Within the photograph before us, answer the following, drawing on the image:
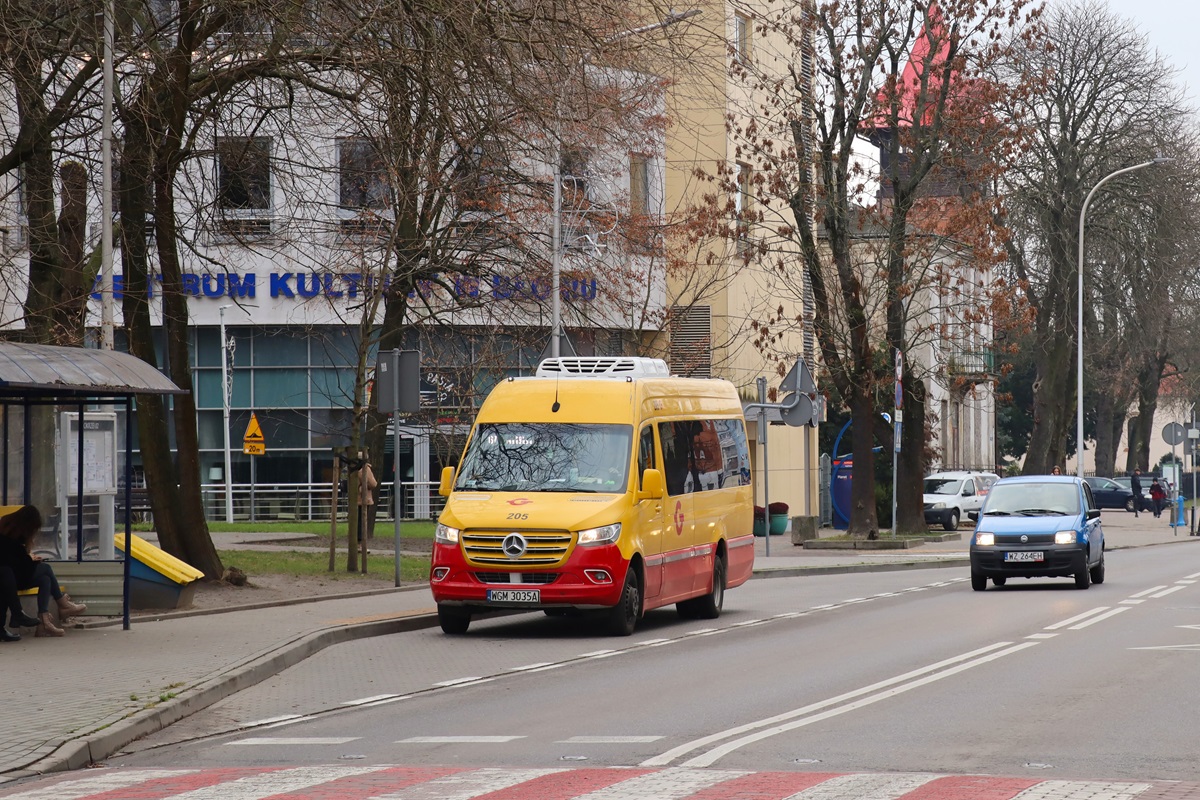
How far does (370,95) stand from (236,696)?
6516 millimetres

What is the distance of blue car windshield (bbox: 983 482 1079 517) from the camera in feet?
83.9

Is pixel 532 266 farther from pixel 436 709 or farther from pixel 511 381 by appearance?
pixel 436 709

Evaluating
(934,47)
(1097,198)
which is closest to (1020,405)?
(1097,198)

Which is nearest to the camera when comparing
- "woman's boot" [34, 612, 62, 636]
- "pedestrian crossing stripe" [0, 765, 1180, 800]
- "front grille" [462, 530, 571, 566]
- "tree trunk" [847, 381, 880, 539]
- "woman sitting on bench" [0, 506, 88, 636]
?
"pedestrian crossing stripe" [0, 765, 1180, 800]

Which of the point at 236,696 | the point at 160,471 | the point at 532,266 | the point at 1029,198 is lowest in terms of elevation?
the point at 236,696

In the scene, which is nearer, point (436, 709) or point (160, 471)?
point (436, 709)

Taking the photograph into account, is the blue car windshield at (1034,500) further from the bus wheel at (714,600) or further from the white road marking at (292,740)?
the white road marking at (292,740)

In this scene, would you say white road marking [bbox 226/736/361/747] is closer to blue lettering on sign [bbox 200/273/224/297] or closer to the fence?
blue lettering on sign [bbox 200/273/224/297]

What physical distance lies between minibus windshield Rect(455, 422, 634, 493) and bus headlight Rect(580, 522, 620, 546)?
2.05 ft

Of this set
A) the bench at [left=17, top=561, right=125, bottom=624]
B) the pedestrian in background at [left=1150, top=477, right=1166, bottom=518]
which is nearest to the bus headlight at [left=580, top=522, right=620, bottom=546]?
the bench at [left=17, top=561, right=125, bottom=624]

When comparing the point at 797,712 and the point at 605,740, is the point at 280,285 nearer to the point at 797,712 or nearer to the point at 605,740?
the point at 797,712

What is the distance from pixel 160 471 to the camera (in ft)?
67.2

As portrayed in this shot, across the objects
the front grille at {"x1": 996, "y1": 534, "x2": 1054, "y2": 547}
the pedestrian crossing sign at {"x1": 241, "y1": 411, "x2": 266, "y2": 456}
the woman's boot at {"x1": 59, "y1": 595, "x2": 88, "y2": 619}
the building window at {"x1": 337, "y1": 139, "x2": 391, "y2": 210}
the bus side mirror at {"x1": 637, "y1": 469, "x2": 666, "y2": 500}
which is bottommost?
the woman's boot at {"x1": 59, "y1": 595, "x2": 88, "y2": 619}

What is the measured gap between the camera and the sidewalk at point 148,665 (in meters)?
10.1
